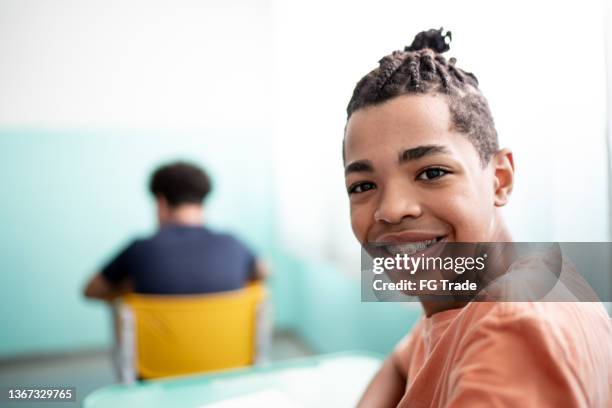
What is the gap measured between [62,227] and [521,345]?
8.62ft

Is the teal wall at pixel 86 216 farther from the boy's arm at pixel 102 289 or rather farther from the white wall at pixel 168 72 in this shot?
the boy's arm at pixel 102 289

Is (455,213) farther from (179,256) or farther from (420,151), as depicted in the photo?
(179,256)

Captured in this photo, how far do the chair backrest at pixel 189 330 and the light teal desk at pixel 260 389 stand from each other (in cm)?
32

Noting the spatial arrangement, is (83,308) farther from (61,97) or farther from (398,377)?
(398,377)

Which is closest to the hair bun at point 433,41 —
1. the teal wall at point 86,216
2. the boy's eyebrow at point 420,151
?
the boy's eyebrow at point 420,151

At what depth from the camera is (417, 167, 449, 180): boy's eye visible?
498mm

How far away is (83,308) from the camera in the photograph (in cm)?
270

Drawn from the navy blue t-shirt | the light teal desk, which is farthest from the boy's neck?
the navy blue t-shirt

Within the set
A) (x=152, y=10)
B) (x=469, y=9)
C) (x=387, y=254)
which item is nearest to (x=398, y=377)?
(x=387, y=254)

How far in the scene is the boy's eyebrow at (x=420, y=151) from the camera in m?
0.49

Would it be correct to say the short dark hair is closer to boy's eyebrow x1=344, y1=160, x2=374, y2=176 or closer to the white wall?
the white wall

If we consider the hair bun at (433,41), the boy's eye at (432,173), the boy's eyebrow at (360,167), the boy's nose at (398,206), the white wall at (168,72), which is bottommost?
the boy's nose at (398,206)

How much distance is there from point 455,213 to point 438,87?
0.12 metres

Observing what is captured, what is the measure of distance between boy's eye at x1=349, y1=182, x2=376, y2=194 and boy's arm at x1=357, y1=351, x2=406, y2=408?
333 mm
